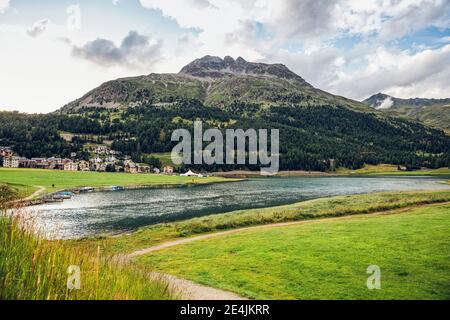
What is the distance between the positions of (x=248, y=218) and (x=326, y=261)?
25706 mm

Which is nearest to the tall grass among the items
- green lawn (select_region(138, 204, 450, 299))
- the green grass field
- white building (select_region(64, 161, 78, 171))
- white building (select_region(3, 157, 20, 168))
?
green lawn (select_region(138, 204, 450, 299))

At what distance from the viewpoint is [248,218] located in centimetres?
4659

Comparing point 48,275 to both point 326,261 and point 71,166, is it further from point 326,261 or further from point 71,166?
point 71,166

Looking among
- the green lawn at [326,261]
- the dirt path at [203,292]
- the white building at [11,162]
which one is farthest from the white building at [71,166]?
the dirt path at [203,292]

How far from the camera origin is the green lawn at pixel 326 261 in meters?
16.2

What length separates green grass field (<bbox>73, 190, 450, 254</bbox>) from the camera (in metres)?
35.8

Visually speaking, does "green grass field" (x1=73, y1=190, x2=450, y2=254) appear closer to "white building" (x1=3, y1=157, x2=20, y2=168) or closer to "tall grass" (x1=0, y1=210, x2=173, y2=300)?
"tall grass" (x1=0, y1=210, x2=173, y2=300)

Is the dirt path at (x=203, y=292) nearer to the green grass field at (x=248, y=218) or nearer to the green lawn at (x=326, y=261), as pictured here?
the green lawn at (x=326, y=261)

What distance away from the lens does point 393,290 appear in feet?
50.9

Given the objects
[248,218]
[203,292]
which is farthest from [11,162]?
[203,292]

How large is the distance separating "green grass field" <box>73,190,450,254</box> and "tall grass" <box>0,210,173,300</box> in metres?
23.6

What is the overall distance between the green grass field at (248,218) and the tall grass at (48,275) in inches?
930
